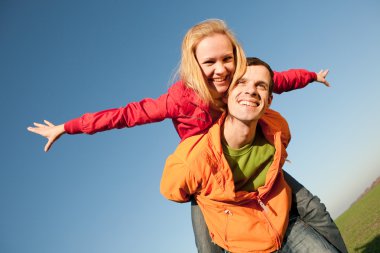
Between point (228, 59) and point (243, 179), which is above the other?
point (228, 59)

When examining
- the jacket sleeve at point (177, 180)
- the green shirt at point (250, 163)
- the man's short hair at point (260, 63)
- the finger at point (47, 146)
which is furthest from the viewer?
the finger at point (47, 146)

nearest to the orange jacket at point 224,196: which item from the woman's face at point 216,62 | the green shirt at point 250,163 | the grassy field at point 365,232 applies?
the green shirt at point 250,163

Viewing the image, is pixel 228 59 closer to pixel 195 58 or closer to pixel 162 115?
pixel 195 58

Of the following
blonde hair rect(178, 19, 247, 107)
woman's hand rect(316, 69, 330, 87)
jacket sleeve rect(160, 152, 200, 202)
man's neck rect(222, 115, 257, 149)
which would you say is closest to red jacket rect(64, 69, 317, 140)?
blonde hair rect(178, 19, 247, 107)

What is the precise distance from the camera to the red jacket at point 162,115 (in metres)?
4.34

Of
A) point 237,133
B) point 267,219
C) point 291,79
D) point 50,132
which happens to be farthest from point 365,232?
point 50,132

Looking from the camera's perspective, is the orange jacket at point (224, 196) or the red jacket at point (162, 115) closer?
the orange jacket at point (224, 196)

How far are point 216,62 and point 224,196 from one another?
1.75m

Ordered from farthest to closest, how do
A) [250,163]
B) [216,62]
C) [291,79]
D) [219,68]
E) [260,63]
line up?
1. [291,79]
2. [216,62]
3. [219,68]
4. [260,63]
5. [250,163]

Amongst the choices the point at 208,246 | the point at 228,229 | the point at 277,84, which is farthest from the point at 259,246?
the point at 277,84

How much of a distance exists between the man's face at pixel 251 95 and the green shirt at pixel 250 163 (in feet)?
1.31

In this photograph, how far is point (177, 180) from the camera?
12.1ft

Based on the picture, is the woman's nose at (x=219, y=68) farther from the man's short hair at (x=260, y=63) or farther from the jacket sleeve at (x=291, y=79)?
the jacket sleeve at (x=291, y=79)

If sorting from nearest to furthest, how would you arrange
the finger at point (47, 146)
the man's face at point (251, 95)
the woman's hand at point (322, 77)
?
1. the man's face at point (251, 95)
2. the finger at point (47, 146)
3. the woman's hand at point (322, 77)
